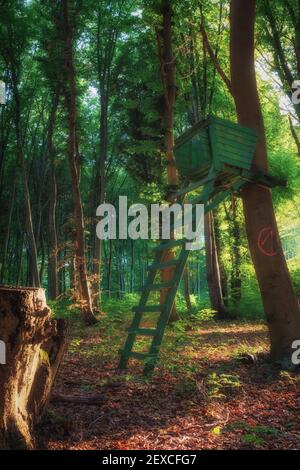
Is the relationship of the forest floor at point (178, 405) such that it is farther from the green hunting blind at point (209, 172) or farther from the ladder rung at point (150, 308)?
the ladder rung at point (150, 308)

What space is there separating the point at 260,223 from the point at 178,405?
3.96m

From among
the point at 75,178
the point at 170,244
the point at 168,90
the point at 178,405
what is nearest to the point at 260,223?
the point at 170,244

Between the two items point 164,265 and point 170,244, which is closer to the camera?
point 164,265

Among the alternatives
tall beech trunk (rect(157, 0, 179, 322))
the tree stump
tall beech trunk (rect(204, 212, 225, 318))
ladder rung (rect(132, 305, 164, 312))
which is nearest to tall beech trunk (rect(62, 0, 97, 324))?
tall beech trunk (rect(157, 0, 179, 322))

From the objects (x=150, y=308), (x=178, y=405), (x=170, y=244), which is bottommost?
(x=178, y=405)

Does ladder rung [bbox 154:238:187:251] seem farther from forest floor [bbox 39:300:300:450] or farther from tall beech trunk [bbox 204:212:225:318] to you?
tall beech trunk [bbox 204:212:225:318]

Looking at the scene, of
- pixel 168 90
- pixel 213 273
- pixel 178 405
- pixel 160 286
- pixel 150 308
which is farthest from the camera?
pixel 213 273

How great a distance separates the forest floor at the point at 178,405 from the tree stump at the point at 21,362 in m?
0.29

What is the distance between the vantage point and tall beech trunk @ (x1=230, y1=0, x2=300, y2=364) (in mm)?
7211

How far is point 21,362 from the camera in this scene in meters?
3.51

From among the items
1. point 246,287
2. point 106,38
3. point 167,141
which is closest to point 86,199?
point 106,38

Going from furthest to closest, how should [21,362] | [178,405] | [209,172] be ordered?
1. [209,172]
2. [178,405]
3. [21,362]

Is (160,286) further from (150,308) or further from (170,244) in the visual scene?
(170,244)

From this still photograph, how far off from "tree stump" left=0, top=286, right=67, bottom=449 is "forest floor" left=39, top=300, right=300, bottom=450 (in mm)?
289
